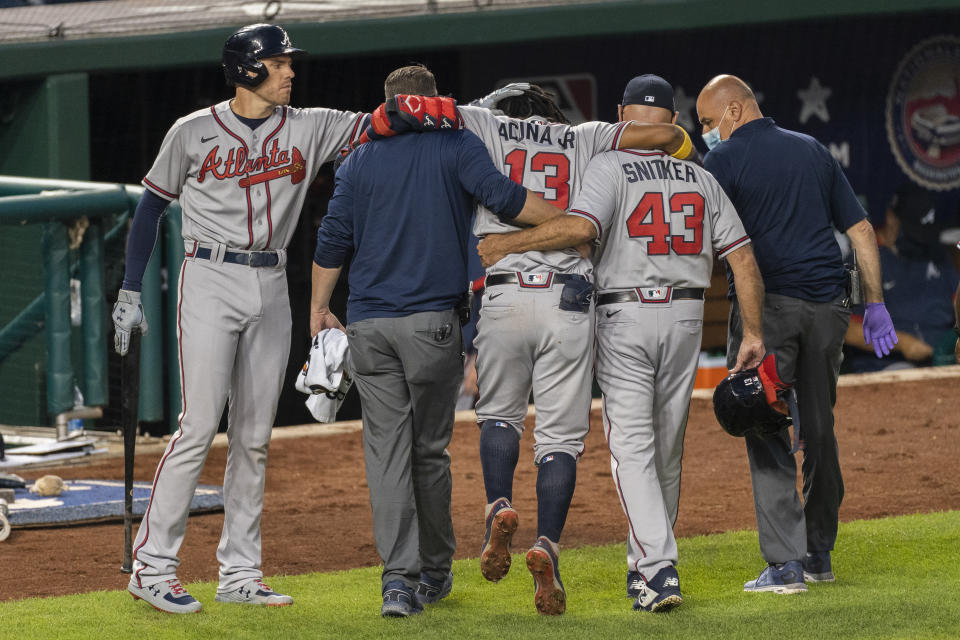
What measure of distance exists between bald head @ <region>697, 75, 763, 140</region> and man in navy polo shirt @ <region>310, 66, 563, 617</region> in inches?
34.2

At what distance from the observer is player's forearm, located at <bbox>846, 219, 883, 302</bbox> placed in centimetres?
546

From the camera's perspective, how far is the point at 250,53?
17.3 ft

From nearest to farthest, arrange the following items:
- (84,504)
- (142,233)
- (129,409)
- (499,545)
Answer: (499,545)
(142,233)
(129,409)
(84,504)

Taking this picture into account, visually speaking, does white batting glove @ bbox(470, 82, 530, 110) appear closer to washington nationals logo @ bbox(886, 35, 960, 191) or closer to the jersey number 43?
the jersey number 43

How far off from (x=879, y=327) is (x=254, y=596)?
2.38 m

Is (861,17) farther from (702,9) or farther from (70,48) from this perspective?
(70,48)

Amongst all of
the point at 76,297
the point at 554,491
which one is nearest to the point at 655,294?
the point at 554,491

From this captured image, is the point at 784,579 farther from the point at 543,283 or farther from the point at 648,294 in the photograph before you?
the point at 543,283

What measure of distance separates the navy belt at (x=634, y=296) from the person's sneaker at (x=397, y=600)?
112cm

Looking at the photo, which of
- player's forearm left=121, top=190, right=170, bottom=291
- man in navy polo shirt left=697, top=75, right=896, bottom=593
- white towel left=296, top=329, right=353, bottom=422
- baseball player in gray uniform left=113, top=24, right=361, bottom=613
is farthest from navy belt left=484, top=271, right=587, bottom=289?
player's forearm left=121, top=190, right=170, bottom=291

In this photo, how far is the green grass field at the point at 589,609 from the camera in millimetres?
4867

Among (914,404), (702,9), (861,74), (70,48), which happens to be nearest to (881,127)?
(861,74)

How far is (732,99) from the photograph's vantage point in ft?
18.1

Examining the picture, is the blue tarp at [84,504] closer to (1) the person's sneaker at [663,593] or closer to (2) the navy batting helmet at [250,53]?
(2) the navy batting helmet at [250,53]
